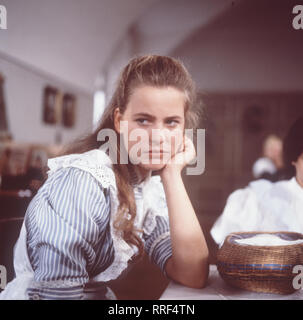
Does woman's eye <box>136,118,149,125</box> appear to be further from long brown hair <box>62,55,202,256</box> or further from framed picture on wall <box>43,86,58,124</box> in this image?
framed picture on wall <box>43,86,58,124</box>

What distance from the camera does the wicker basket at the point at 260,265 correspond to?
0.73m

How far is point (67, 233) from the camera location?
2.35 ft

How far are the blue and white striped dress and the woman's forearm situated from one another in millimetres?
127

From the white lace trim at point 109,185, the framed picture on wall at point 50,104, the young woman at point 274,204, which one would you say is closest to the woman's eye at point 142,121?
the white lace trim at point 109,185

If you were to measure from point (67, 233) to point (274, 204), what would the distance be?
65 centimetres

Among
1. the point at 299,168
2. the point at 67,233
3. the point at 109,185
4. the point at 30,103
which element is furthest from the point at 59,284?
the point at 30,103

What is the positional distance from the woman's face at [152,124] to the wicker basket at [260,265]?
226 mm

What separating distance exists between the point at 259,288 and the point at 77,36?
38.9 inches

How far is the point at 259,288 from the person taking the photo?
0.77m

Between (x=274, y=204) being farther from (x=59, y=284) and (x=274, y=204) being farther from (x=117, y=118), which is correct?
(x=59, y=284)

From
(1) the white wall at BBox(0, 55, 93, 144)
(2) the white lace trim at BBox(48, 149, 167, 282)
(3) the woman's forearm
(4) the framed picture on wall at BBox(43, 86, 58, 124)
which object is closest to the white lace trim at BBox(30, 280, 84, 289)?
(2) the white lace trim at BBox(48, 149, 167, 282)

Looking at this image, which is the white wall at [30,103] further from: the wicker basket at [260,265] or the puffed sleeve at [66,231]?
the wicker basket at [260,265]
